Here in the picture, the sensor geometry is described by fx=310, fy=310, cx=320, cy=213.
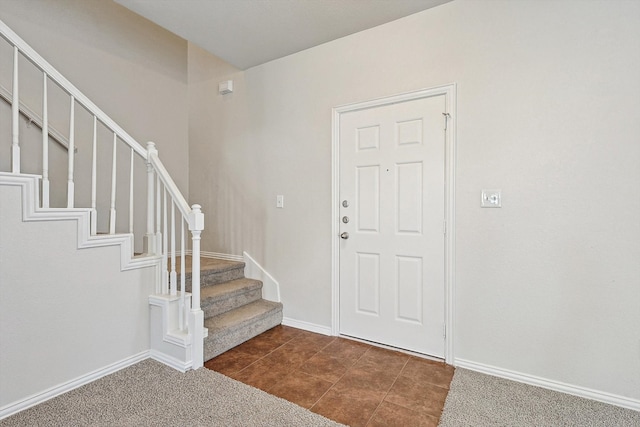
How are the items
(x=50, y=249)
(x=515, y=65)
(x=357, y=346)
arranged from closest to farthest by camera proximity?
1. (x=50, y=249)
2. (x=515, y=65)
3. (x=357, y=346)

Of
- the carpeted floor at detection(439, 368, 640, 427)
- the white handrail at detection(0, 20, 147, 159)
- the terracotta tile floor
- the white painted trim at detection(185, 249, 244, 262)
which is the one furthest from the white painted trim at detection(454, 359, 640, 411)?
the white handrail at detection(0, 20, 147, 159)

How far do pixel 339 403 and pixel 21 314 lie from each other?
1791 millimetres

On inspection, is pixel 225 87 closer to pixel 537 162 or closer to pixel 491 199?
pixel 491 199

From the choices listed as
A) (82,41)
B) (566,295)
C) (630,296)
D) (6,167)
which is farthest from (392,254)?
(82,41)

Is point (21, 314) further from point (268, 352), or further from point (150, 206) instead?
point (268, 352)

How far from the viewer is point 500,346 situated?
2.03 m

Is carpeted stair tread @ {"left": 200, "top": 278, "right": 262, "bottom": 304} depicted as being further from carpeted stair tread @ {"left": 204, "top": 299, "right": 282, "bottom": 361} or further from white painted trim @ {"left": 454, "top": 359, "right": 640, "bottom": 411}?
white painted trim @ {"left": 454, "top": 359, "right": 640, "bottom": 411}

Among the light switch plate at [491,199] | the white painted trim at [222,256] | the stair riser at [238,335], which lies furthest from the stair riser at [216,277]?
the light switch plate at [491,199]

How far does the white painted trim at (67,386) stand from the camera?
1.62m

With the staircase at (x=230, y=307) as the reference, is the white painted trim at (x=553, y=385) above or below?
below

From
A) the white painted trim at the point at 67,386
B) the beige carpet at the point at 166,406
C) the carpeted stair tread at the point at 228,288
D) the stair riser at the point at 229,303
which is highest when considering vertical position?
the carpeted stair tread at the point at 228,288

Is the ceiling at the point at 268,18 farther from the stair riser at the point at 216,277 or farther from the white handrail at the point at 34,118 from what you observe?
the stair riser at the point at 216,277

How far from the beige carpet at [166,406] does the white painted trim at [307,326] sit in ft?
3.21

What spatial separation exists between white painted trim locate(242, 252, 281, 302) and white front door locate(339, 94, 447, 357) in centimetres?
71
